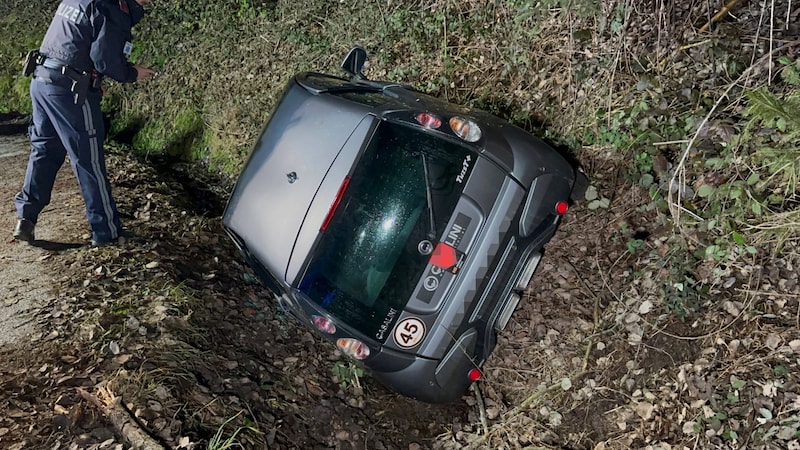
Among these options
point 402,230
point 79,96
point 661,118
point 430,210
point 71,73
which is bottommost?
point 79,96

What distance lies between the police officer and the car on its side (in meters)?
2.08

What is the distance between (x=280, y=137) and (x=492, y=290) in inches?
74.3

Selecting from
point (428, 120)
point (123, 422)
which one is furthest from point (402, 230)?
point (123, 422)

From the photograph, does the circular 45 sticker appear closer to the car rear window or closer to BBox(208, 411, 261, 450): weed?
the car rear window

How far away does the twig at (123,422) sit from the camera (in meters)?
3.40

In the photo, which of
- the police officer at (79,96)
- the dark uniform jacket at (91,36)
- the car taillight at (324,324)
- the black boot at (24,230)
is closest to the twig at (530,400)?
the car taillight at (324,324)

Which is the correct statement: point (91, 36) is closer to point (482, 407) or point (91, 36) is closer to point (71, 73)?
point (71, 73)

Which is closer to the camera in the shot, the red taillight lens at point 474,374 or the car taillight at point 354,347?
the car taillight at point 354,347

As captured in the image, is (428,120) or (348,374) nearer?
(428,120)

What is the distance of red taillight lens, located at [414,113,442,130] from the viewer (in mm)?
3863

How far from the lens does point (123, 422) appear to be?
3.54 m

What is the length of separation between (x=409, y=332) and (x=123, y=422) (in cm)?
190

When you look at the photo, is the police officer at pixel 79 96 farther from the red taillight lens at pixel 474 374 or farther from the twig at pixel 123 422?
the red taillight lens at pixel 474 374

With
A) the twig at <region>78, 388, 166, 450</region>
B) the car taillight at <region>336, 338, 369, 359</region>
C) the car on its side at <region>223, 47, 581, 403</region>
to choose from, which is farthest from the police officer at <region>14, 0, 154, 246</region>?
the car taillight at <region>336, 338, 369, 359</region>
